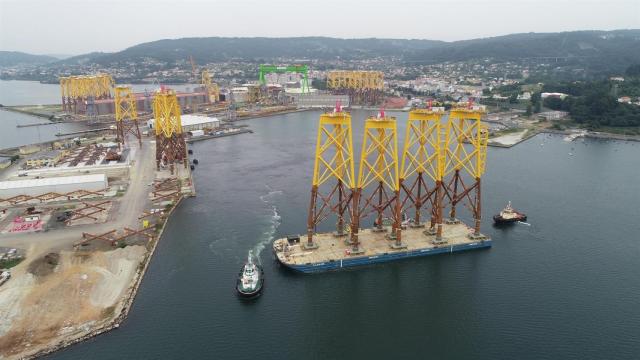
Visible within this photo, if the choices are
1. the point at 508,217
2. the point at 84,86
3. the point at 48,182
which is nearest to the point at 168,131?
the point at 48,182

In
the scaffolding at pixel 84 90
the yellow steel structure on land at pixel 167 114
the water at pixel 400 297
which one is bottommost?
the water at pixel 400 297

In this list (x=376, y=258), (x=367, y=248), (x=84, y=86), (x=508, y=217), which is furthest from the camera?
(x=84, y=86)

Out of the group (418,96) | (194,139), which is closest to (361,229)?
(194,139)

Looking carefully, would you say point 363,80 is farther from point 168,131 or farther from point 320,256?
point 320,256

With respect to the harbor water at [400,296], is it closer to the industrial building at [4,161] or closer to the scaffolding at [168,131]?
the scaffolding at [168,131]

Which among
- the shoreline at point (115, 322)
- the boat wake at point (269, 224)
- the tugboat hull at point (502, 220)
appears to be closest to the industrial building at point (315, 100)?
the boat wake at point (269, 224)

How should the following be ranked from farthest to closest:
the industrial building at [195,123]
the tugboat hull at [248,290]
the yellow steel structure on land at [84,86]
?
1. the yellow steel structure on land at [84,86]
2. the industrial building at [195,123]
3. the tugboat hull at [248,290]
